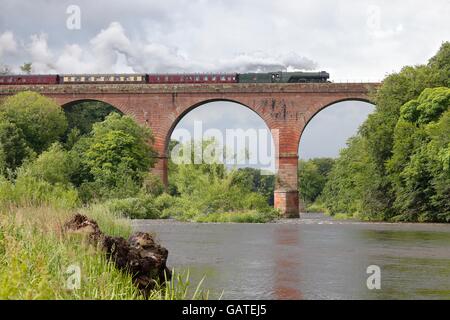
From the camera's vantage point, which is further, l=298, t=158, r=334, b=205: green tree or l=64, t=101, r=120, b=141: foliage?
l=298, t=158, r=334, b=205: green tree

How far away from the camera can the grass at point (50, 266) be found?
6.90m

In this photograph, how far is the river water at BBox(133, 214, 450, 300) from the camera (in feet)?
38.2

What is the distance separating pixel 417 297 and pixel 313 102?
108ft

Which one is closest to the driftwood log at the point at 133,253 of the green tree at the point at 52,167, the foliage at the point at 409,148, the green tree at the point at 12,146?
the foliage at the point at 409,148

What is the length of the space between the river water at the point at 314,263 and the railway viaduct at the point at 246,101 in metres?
18.2

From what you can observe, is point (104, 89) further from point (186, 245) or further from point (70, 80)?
point (186, 245)

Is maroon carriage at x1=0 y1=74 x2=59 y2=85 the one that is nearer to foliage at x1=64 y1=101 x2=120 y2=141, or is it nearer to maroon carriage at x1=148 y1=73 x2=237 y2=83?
foliage at x1=64 y1=101 x2=120 y2=141

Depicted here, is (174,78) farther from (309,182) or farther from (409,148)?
(309,182)

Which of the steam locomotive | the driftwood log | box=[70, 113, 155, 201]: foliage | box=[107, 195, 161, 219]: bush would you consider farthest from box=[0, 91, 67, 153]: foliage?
the driftwood log

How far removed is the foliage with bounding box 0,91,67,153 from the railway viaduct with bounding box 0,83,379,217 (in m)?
3.79

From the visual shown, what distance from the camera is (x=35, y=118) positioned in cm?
4047

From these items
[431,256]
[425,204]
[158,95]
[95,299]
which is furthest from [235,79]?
[95,299]

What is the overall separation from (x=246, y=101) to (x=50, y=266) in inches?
1414

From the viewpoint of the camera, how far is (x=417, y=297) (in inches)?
430
